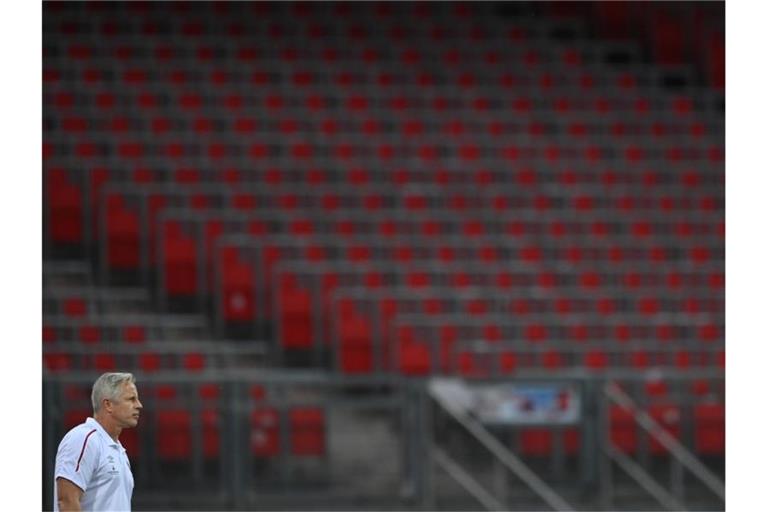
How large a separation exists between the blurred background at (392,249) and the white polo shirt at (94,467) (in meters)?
4.36

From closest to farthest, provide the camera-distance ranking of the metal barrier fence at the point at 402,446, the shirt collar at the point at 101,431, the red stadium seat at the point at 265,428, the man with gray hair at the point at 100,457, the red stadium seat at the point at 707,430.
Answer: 1. the man with gray hair at the point at 100,457
2. the shirt collar at the point at 101,431
3. the metal barrier fence at the point at 402,446
4. the red stadium seat at the point at 265,428
5. the red stadium seat at the point at 707,430

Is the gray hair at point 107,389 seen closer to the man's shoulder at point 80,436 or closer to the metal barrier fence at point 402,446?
the man's shoulder at point 80,436

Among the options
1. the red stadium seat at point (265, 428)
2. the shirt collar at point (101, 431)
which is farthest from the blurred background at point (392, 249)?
the shirt collar at point (101, 431)

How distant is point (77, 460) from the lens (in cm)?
520

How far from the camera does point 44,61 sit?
1394cm

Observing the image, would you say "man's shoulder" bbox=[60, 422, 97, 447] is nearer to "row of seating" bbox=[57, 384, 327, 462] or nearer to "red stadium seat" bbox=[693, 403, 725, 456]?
"row of seating" bbox=[57, 384, 327, 462]

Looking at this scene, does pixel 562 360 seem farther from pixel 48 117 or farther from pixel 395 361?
pixel 48 117

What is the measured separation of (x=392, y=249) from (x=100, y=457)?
7989 millimetres

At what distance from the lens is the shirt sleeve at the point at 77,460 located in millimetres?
5184

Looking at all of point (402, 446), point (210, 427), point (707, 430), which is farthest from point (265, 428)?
point (707, 430)

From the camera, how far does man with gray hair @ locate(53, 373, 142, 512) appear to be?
17.0 feet

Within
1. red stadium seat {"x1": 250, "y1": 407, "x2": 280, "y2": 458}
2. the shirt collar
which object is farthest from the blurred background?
the shirt collar

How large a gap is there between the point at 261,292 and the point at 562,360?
2270mm

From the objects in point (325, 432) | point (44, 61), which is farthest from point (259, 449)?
point (44, 61)
